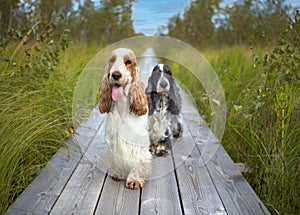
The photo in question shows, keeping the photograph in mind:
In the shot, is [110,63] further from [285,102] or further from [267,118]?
[267,118]

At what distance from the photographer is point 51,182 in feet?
10.1

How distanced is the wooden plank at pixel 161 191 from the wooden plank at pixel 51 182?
676 millimetres

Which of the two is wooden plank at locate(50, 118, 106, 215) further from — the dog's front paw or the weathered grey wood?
the dog's front paw

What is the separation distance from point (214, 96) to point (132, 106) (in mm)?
939

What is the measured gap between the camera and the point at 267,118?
3861 mm

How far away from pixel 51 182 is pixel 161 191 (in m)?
0.91

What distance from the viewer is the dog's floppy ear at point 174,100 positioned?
312 centimetres

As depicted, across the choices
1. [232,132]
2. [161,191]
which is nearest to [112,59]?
[161,191]

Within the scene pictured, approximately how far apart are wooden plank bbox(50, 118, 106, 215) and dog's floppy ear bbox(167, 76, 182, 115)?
0.63m

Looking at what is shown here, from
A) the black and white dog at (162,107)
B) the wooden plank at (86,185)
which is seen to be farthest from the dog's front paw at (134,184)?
the black and white dog at (162,107)

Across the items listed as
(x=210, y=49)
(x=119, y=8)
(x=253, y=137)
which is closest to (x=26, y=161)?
(x=119, y=8)

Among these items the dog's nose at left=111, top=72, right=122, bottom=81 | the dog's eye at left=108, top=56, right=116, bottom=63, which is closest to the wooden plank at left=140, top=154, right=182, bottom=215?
the dog's nose at left=111, top=72, right=122, bottom=81

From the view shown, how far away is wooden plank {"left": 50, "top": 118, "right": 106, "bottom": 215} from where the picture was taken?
268cm

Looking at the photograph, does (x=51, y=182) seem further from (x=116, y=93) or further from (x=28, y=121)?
(x=116, y=93)
